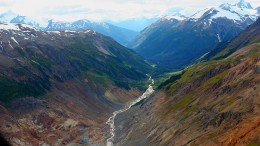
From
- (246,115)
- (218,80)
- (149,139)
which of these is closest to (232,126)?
(246,115)

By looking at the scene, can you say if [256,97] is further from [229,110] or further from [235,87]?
[235,87]

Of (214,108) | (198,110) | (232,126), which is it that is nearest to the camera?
(232,126)

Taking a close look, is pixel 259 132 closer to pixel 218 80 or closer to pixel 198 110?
pixel 198 110

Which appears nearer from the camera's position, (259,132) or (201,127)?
(259,132)

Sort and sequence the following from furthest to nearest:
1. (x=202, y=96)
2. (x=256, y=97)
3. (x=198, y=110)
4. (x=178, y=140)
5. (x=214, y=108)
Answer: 1. (x=202, y=96)
2. (x=198, y=110)
3. (x=214, y=108)
4. (x=178, y=140)
5. (x=256, y=97)

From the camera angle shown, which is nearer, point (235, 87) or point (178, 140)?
point (178, 140)

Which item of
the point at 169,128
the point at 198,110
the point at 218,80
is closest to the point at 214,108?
the point at 198,110

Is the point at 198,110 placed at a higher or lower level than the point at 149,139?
higher

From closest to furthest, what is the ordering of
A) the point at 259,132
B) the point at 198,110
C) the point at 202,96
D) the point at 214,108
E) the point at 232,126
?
the point at 259,132, the point at 232,126, the point at 214,108, the point at 198,110, the point at 202,96

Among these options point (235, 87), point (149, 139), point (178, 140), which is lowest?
point (149, 139)
